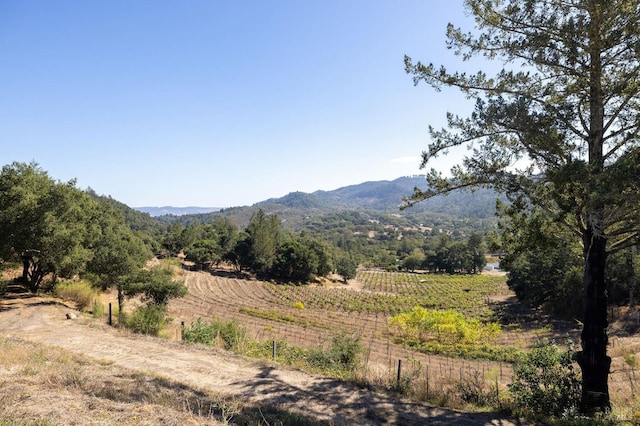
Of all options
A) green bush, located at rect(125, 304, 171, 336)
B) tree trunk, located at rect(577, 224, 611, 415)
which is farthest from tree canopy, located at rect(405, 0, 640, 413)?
green bush, located at rect(125, 304, 171, 336)

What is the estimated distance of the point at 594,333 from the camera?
722cm

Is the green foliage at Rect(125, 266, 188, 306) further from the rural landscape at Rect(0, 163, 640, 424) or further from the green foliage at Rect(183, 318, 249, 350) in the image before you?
the green foliage at Rect(183, 318, 249, 350)

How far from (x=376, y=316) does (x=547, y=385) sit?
134 ft

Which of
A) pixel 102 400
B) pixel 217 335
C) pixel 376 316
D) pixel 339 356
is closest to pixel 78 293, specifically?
pixel 217 335

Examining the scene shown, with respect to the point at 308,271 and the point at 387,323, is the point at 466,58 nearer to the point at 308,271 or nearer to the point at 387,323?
the point at 387,323

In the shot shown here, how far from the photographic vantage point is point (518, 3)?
7.09 meters

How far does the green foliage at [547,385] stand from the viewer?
7.54 m

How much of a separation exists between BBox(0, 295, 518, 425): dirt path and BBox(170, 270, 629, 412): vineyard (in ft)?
5.86

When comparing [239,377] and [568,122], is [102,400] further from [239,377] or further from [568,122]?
[568,122]

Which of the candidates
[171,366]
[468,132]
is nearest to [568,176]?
[468,132]

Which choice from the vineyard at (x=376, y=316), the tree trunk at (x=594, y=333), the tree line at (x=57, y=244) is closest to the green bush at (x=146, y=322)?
the tree line at (x=57, y=244)

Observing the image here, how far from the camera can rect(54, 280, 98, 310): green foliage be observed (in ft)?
72.7

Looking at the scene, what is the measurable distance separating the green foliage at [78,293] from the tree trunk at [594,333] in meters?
25.3

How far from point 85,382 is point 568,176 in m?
10.4
